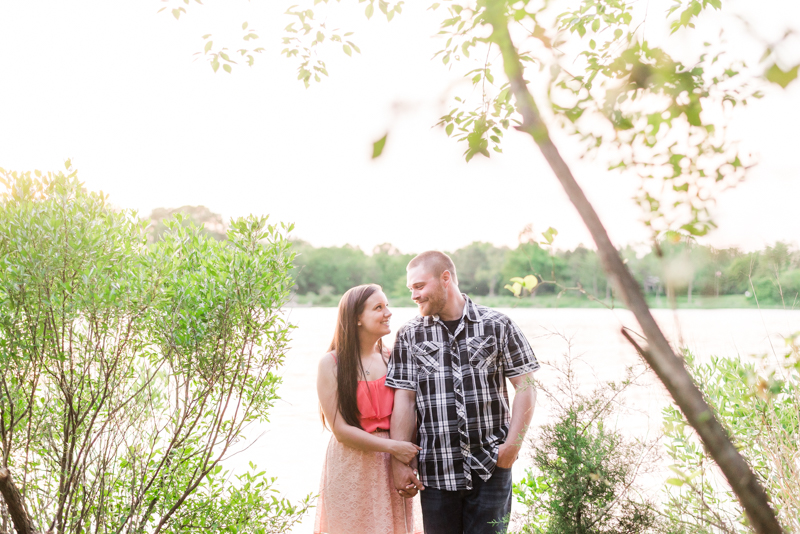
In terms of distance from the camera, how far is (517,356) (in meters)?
2.71

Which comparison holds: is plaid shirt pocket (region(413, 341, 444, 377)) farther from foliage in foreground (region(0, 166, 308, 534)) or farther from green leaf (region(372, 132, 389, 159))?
green leaf (region(372, 132, 389, 159))

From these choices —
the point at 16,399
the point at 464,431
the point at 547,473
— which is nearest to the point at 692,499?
the point at 547,473

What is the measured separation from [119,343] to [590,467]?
7.54 ft

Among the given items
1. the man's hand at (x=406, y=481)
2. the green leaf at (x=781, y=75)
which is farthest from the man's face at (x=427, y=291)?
the green leaf at (x=781, y=75)

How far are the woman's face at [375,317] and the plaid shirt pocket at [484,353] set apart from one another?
430 mm

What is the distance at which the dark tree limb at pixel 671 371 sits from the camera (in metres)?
0.54

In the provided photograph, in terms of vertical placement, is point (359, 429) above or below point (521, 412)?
below

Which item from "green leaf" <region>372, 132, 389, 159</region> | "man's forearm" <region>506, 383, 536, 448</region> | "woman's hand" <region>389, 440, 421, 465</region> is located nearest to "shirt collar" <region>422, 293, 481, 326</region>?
"man's forearm" <region>506, 383, 536, 448</region>

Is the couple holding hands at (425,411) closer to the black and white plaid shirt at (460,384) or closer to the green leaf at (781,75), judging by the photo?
the black and white plaid shirt at (460,384)

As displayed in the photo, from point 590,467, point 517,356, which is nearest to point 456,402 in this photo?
point 517,356

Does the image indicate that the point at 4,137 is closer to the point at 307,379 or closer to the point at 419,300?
the point at 419,300

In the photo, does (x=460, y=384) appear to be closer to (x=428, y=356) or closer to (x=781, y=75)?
(x=428, y=356)

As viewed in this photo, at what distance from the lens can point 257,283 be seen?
2.97 metres

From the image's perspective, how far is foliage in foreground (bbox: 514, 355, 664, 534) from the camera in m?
2.00
